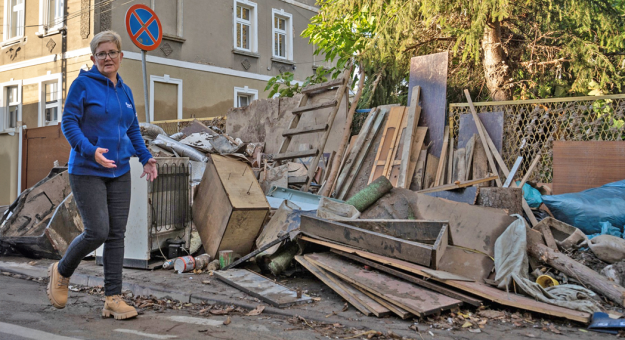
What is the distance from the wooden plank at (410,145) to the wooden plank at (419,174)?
0.07 m

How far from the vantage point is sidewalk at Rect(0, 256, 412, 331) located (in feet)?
11.4

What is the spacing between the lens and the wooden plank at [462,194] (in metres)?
5.75

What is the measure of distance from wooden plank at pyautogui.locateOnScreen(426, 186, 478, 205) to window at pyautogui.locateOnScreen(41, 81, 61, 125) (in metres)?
14.7

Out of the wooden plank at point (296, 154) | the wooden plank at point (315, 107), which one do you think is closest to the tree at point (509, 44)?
the wooden plank at point (315, 107)

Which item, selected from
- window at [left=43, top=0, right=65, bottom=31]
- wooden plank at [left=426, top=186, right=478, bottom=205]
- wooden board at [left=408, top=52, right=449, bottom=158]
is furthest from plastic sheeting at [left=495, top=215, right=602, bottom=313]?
window at [left=43, top=0, right=65, bottom=31]

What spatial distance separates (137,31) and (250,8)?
12.3 m

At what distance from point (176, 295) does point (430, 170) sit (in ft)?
12.6

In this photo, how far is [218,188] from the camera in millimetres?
5227

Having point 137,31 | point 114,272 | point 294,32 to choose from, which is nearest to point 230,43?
point 294,32

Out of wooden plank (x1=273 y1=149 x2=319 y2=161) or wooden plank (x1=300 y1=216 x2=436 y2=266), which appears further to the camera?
wooden plank (x1=273 y1=149 x2=319 y2=161)

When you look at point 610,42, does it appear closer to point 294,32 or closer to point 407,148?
point 407,148

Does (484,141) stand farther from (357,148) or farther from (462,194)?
(357,148)

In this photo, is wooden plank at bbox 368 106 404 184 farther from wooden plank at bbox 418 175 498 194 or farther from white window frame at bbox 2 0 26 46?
white window frame at bbox 2 0 26 46

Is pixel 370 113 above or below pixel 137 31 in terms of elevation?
below
